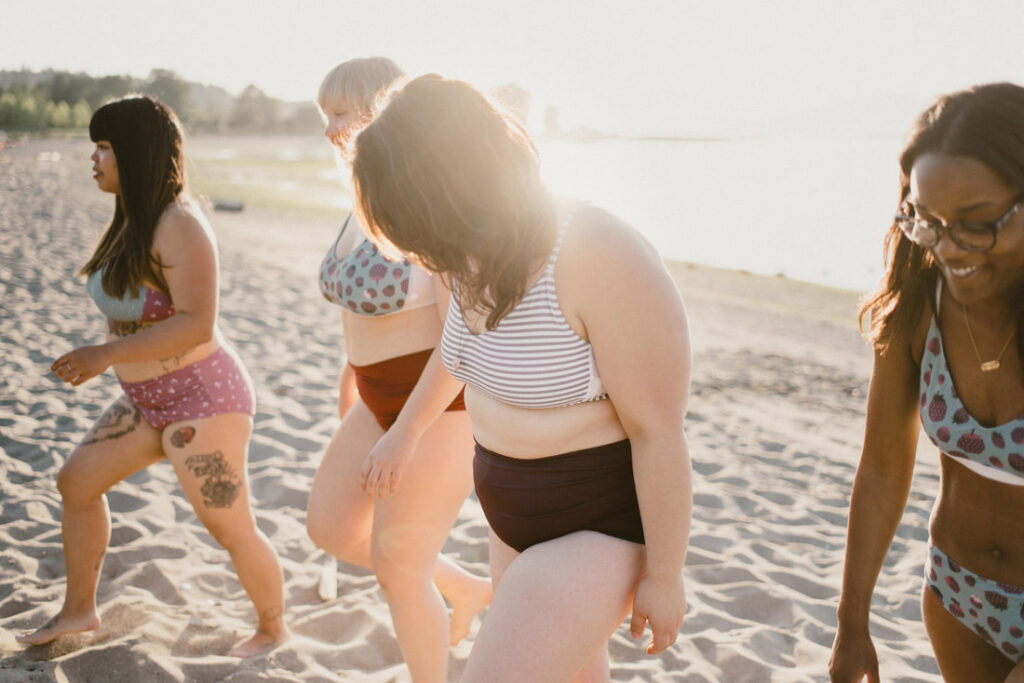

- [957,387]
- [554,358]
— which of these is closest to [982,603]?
[957,387]

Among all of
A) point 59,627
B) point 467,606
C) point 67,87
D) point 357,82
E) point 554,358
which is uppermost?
point 67,87

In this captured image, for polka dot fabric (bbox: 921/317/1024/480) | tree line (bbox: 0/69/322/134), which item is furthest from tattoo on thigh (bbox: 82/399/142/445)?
tree line (bbox: 0/69/322/134)

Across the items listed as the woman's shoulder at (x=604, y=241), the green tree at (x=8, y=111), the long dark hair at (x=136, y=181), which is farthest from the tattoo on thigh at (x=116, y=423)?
the green tree at (x=8, y=111)

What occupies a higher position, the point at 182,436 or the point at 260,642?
the point at 182,436

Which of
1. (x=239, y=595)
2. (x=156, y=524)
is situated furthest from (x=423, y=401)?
(x=156, y=524)

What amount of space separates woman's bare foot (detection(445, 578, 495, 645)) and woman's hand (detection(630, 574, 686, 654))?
4.74ft

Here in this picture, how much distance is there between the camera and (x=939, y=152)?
→ 1479 mm

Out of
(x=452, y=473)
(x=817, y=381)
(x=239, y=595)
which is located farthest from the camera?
(x=817, y=381)

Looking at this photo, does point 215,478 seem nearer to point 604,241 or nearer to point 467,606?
point 467,606

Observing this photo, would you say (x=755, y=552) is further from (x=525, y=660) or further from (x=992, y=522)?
(x=525, y=660)

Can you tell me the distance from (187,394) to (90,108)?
123657 millimetres

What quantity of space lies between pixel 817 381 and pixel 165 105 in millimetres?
7350

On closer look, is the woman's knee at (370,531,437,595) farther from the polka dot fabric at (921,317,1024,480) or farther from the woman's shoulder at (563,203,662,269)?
the polka dot fabric at (921,317,1024,480)

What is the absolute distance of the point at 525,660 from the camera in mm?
1513
